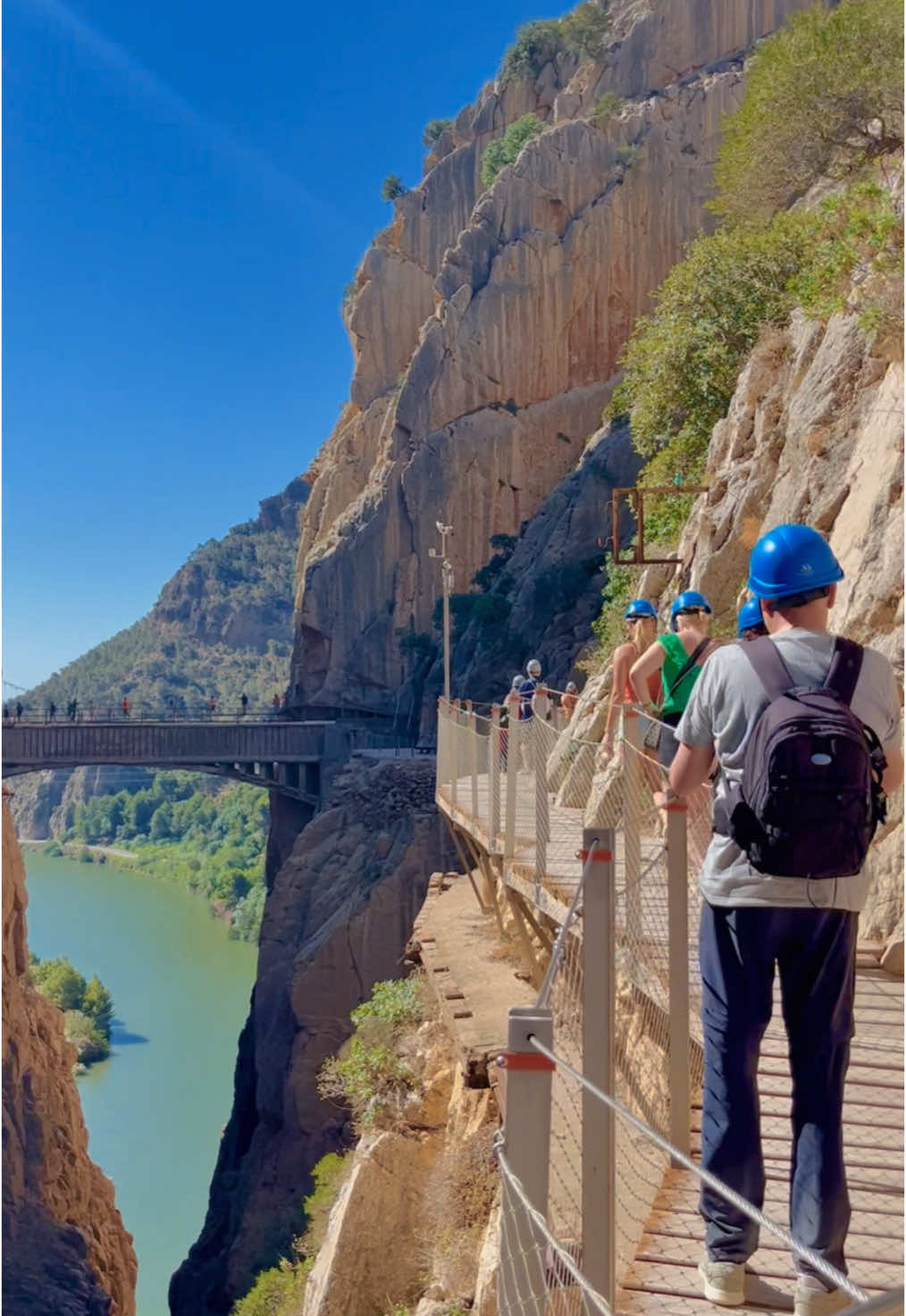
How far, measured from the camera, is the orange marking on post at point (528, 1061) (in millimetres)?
2326

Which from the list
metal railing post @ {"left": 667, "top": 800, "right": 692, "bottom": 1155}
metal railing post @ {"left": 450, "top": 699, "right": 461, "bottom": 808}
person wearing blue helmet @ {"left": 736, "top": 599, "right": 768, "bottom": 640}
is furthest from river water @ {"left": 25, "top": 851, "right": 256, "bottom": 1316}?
person wearing blue helmet @ {"left": 736, "top": 599, "right": 768, "bottom": 640}

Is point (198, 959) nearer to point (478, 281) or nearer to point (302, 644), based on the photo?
point (302, 644)

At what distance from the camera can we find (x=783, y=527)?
3027mm

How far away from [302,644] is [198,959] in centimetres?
4719

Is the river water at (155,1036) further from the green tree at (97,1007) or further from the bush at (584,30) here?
the bush at (584,30)

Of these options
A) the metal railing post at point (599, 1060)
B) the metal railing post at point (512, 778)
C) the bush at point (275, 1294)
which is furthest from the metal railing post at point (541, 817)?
the bush at point (275, 1294)

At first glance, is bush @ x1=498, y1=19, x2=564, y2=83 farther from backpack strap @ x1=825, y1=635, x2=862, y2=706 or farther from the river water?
backpack strap @ x1=825, y1=635, x2=862, y2=706

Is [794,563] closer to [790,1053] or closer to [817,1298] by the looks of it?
[790,1053]

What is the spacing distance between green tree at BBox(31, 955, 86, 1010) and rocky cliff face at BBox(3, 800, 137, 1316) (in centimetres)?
4460

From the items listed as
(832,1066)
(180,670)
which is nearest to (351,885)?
(832,1066)

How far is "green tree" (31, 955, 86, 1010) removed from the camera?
6644 cm

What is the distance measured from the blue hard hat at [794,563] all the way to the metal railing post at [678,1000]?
117 centimetres

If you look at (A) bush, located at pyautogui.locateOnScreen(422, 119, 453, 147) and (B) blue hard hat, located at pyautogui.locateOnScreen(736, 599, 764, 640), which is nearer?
(B) blue hard hat, located at pyautogui.locateOnScreen(736, 599, 764, 640)

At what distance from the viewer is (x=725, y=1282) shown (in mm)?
2957
